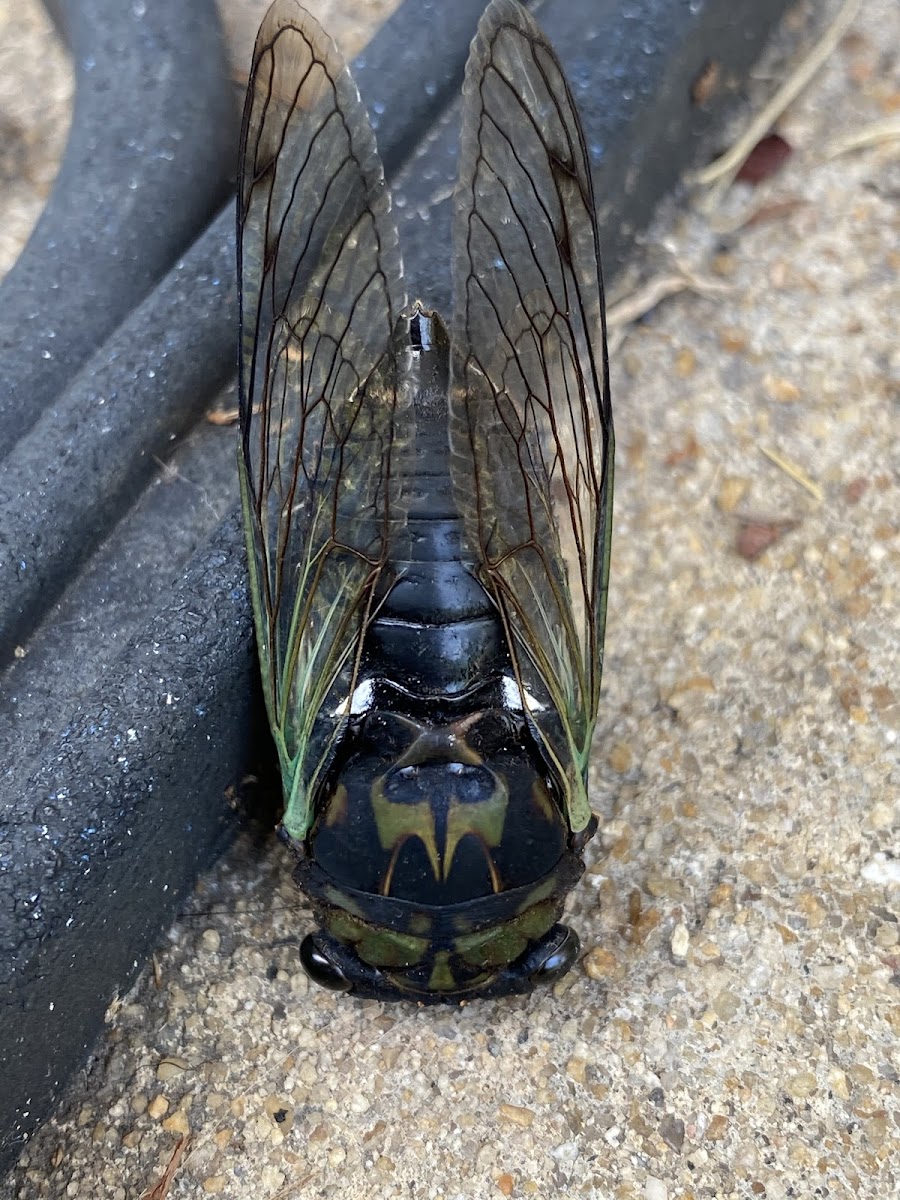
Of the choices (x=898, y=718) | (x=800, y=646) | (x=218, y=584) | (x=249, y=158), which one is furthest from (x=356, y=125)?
(x=898, y=718)

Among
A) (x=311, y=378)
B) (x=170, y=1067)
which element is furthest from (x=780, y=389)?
(x=170, y=1067)

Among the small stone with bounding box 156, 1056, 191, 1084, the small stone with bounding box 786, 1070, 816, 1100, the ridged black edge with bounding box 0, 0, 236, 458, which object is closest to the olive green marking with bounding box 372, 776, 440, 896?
the small stone with bounding box 156, 1056, 191, 1084

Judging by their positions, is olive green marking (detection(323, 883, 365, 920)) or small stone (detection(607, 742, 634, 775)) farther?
small stone (detection(607, 742, 634, 775))

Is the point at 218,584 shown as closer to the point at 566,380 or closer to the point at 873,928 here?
the point at 566,380

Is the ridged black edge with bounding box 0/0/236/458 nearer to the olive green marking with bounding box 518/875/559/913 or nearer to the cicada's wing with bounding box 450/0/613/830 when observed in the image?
the cicada's wing with bounding box 450/0/613/830

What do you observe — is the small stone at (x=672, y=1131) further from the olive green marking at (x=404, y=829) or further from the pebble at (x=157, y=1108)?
the pebble at (x=157, y=1108)

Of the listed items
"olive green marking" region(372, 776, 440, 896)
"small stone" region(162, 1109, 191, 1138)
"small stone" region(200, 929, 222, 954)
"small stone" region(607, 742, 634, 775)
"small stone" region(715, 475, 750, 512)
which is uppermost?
"small stone" region(715, 475, 750, 512)

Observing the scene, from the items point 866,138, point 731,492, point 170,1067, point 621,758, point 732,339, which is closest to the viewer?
point 170,1067

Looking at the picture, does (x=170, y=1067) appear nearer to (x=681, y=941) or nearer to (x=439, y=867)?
(x=439, y=867)

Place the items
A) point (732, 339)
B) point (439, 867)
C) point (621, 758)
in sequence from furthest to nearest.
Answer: point (732, 339) < point (621, 758) < point (439, 867)
